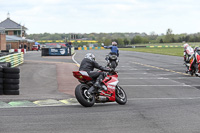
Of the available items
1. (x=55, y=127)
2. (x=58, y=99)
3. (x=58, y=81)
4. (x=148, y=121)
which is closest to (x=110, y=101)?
(x=58, y=99)

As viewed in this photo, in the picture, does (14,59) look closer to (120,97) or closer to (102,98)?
(120,97)

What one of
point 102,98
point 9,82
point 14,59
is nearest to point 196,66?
point 102,98

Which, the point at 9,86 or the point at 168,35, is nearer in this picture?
the point at 9,86

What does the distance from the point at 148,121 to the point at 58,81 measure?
10.0m

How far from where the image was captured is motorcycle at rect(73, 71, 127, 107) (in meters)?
10.6

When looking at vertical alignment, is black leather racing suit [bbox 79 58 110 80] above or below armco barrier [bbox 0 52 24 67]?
above

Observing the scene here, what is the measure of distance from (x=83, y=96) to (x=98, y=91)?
648 mm

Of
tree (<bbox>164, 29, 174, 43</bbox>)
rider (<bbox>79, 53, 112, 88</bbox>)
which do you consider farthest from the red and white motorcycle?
tree (<bbox>164, 29, 174, 43</bbox>)

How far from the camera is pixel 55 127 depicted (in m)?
7.82

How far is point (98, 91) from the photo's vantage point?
36.6 feet

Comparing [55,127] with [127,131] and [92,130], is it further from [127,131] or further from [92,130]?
[127,131]

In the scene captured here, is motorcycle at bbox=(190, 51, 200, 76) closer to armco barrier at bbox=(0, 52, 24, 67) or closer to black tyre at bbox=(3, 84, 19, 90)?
black tyre at bbox=(3, 84, 19, 90)

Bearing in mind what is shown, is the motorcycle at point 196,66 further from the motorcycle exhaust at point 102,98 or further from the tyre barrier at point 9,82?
the tyre barrier at point 9,82

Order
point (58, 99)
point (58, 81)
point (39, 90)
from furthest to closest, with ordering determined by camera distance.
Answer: point (58, 81) < point (39, 90) < point (58, 99)
